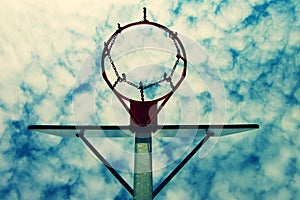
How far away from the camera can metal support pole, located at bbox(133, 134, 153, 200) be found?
21.4 ft

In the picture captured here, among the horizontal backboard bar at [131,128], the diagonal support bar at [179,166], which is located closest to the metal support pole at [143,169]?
the diagonal support bar at [179,166]

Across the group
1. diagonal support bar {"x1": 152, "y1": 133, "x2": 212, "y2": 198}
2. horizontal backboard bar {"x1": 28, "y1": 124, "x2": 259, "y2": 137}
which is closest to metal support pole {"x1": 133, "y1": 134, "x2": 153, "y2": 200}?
diagonal support bar {"x1": 152, "y1": 133, "x2": 212, "y2": 198}

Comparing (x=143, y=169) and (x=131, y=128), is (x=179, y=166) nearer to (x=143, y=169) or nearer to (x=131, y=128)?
(x=143, y=169)

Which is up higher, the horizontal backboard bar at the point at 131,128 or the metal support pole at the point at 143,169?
the horizontal backboard bar at the point at 131,128

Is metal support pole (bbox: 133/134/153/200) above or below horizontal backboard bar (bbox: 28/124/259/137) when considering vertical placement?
below

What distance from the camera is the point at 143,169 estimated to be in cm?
Result: 677

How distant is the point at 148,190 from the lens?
655 cm

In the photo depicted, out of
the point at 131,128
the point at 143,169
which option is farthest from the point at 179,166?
the point at 131,128

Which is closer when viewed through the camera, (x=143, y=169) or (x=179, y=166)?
(x=143, y=169)

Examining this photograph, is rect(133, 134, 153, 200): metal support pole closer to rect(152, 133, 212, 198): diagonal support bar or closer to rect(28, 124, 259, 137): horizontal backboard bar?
rect(152, 133, 212, 198): diagonal support bar

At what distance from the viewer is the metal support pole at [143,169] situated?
6.53 meters

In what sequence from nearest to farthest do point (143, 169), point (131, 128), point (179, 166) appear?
point (143, 169) < point (179, 166) < point (131, 128)

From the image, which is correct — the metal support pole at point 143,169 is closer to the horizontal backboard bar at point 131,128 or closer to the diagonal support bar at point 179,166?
the diagonal support bar at point 179,166

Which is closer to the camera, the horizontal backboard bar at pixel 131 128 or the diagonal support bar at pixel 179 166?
the diagonal support bar at pixel 179 166
